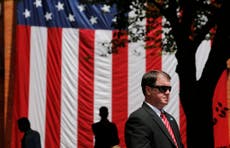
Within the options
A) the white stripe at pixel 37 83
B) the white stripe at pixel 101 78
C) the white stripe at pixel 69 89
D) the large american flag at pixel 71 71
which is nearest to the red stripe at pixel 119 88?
the large american flag at pixel 71 71

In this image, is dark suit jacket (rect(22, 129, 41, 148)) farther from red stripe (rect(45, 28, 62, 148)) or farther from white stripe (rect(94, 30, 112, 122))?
white stripe (rect(94, 30, 112, 122))

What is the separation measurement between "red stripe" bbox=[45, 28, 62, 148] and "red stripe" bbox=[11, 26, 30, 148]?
56cm

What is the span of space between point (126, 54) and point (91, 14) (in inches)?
55.5

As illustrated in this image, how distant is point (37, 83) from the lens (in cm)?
1390

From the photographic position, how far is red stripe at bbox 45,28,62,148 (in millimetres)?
13883

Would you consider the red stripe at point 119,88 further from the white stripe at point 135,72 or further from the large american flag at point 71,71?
the white stripe at point 135,72

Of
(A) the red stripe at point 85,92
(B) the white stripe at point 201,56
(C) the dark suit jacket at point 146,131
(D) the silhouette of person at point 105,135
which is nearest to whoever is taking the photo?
(C) the dark suit jacket at point 146,131

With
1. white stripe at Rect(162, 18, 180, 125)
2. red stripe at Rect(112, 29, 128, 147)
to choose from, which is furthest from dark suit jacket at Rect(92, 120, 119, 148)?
white stripe at Rect(162, 18, 180, 125)

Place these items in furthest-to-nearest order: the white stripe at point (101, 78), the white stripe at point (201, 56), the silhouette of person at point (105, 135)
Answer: the white stripe at point (201, 56) < the white stripe at point (101, 78) < the silhouette of person at point (105, 135)

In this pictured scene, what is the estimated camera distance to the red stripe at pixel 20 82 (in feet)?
45.5

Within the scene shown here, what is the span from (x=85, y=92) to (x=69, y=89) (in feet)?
1.39

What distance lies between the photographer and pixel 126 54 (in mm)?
14438

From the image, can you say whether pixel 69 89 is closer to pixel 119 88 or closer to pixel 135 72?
pixel 119 88

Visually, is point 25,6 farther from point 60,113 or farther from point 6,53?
point 60,113
